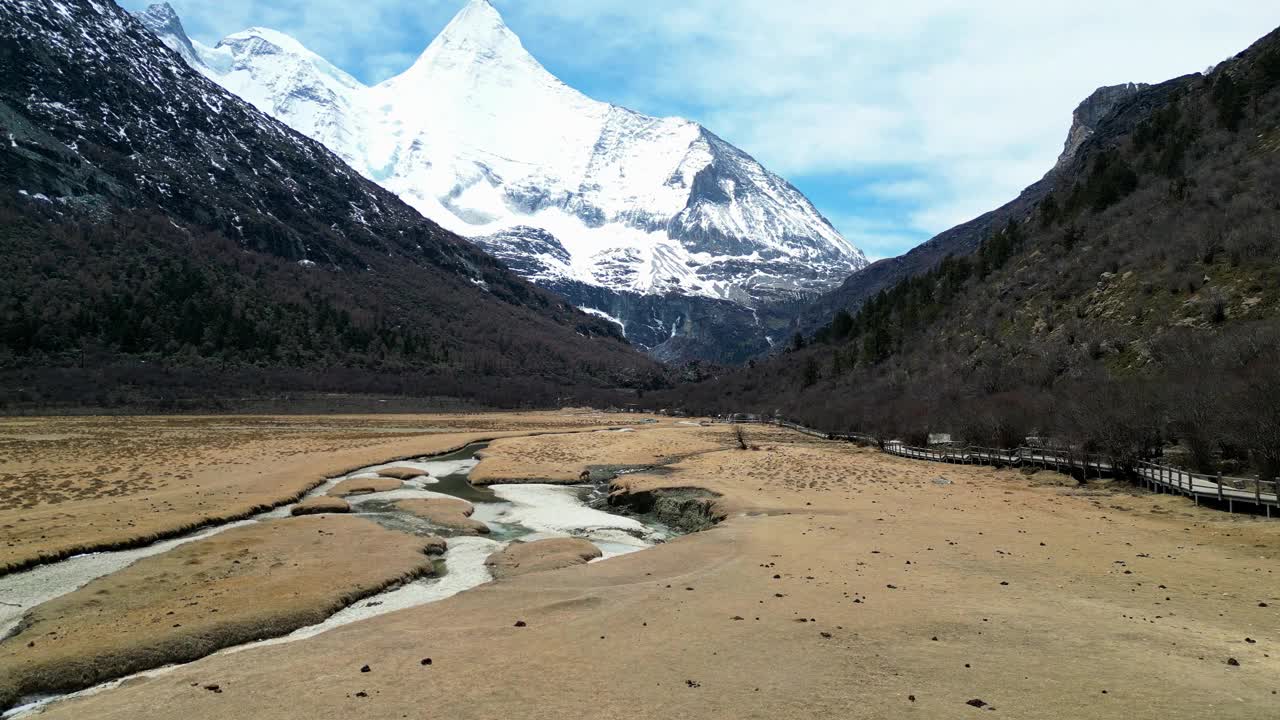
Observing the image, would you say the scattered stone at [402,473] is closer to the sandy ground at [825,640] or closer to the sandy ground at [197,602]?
the sandy ground at [197,602]

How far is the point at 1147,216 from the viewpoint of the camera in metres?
70.6

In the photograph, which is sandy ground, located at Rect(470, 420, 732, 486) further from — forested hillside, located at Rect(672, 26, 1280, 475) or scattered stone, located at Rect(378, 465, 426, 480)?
forested hillside, located at Rect(672, 26, 1280, 475)

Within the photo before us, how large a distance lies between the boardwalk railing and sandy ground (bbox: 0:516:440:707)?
32.2 metres

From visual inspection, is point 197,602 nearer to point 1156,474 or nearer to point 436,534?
point 436,534

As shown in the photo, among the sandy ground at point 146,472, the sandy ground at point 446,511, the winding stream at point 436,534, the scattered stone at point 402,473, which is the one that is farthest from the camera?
the scattered stone at point 402,473

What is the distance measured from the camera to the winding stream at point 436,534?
1867cm

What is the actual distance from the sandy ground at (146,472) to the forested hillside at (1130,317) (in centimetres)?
4773

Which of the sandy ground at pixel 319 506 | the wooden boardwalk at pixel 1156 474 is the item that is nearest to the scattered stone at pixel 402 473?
the sandy ground at pixel 319 506

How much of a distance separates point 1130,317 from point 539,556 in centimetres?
5490

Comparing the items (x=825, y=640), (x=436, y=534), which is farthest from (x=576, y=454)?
(x=825, y=640)

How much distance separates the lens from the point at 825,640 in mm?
14461

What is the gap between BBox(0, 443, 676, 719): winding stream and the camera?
18672 millimetres

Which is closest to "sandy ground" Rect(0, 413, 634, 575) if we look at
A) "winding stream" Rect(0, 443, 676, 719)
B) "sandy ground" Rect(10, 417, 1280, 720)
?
"winding stream" Rect(0, 443, 676, 719)

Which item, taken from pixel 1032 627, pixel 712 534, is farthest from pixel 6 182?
pixel 1032 627
